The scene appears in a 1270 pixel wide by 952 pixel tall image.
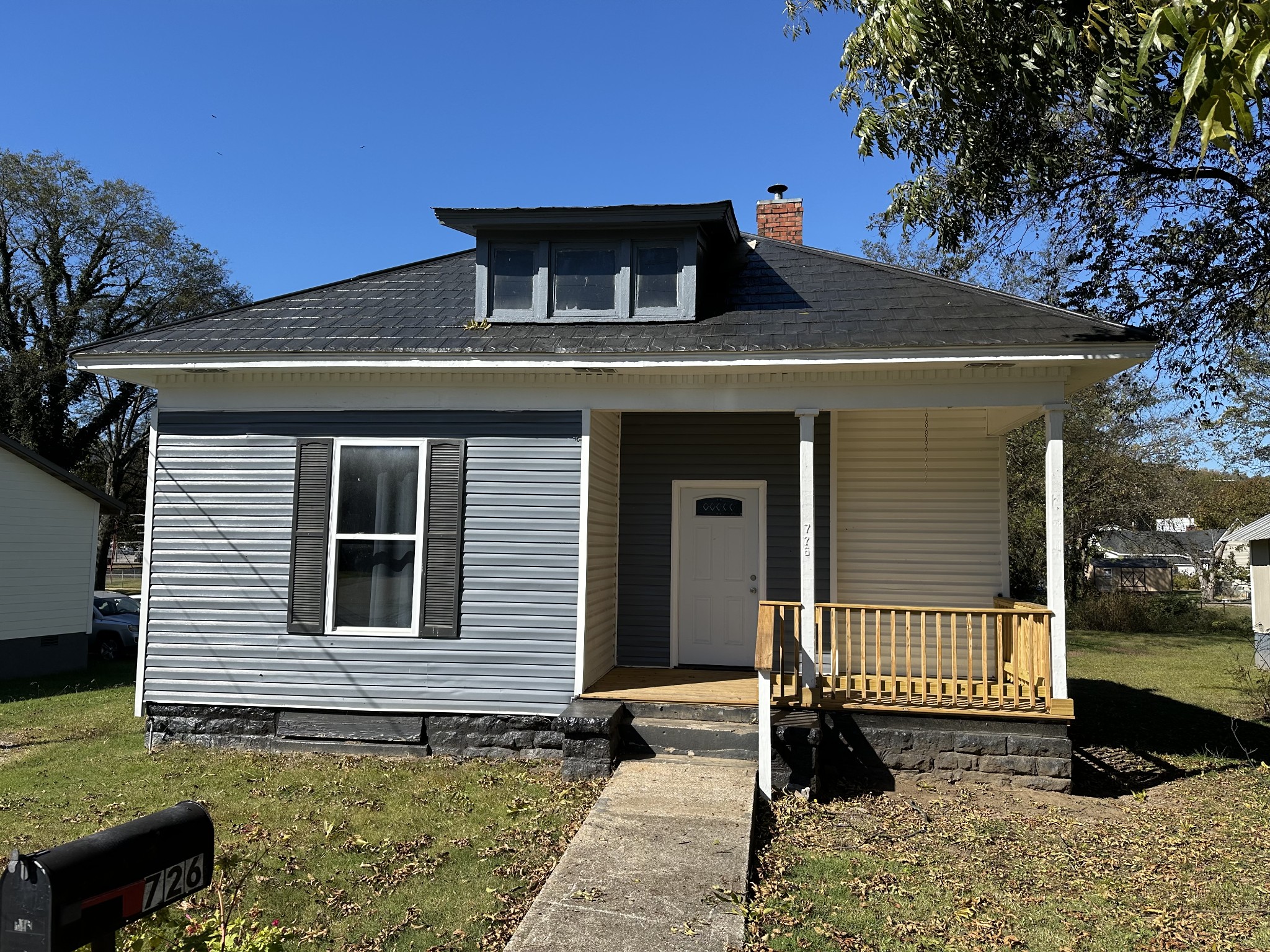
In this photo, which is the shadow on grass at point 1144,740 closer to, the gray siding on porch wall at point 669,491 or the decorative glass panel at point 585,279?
the gray siding on porch wall at point 669,491

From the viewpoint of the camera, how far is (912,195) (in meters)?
8.87

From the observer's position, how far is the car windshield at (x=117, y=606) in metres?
16.5

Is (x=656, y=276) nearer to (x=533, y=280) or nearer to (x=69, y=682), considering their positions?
(x=533, y=280)

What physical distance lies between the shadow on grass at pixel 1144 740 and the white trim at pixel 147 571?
27.3 ft

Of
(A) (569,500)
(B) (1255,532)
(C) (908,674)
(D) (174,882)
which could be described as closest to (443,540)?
(A) (569,500)

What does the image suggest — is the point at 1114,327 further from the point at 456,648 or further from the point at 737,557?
the point at 456,648

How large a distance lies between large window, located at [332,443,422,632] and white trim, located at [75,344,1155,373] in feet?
2.88

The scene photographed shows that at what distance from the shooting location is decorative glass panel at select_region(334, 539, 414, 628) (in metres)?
7.93

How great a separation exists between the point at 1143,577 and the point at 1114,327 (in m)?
29.9

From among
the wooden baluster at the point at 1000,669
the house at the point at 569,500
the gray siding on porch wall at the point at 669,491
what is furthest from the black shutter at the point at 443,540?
the wooden baluster at the point at 1000,669

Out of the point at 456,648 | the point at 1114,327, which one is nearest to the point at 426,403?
the point at 456,648

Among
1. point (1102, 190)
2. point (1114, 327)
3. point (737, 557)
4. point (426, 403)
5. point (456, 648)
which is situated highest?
point (1102, 190)

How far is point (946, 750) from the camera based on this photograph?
7.16m

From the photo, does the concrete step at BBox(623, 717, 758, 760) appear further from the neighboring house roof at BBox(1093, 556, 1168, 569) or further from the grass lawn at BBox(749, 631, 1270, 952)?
the neighboring house roof at BBox(1093, 556, 1168, 569)
